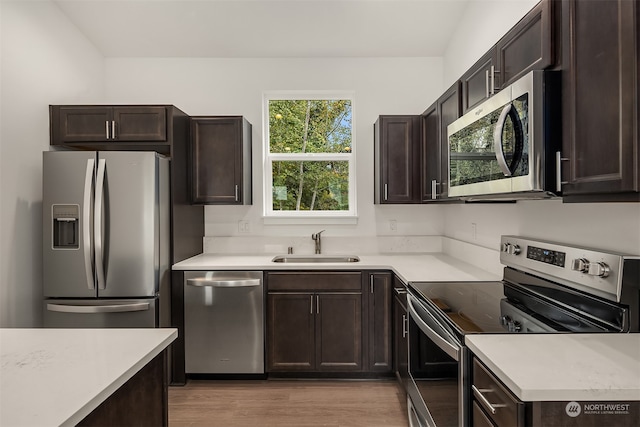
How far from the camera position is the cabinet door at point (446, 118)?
2.34 metres

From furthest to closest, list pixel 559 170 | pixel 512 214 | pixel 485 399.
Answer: pixel 512 214, pixel 559 170, pixel 485 399

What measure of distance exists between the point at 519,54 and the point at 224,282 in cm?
237

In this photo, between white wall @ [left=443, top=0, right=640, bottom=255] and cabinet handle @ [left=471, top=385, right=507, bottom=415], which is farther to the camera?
white wall @ [left=443, top=0, right=640, bottom=255]

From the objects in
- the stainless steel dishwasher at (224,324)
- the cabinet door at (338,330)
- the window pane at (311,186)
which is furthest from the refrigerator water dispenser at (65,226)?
the cabinet door at (338,330)

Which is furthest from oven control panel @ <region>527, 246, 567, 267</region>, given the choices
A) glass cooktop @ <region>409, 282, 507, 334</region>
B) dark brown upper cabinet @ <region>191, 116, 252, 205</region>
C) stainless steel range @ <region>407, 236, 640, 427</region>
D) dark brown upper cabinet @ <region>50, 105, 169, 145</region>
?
dark brown upper cabinet @ <region>50, 105, 169, 145</region>

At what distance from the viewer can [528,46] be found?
151cm

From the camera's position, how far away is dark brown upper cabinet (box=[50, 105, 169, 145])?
3.00 meters

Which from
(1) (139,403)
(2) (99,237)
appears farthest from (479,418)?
(2) (99,237)

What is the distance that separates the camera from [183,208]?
3215 mm

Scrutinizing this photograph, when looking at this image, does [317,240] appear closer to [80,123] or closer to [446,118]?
[446,118]

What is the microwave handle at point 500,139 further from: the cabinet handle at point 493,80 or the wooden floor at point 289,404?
the wooden floor at point 289,404

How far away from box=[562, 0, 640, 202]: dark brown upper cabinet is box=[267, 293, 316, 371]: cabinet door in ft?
6.89

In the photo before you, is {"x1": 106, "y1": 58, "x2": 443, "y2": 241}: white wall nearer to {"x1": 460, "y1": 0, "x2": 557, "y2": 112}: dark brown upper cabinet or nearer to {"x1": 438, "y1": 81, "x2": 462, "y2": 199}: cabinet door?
{"x1": 438, "y1": 81, "x2": 462, "y2": 199}: cabinet door
